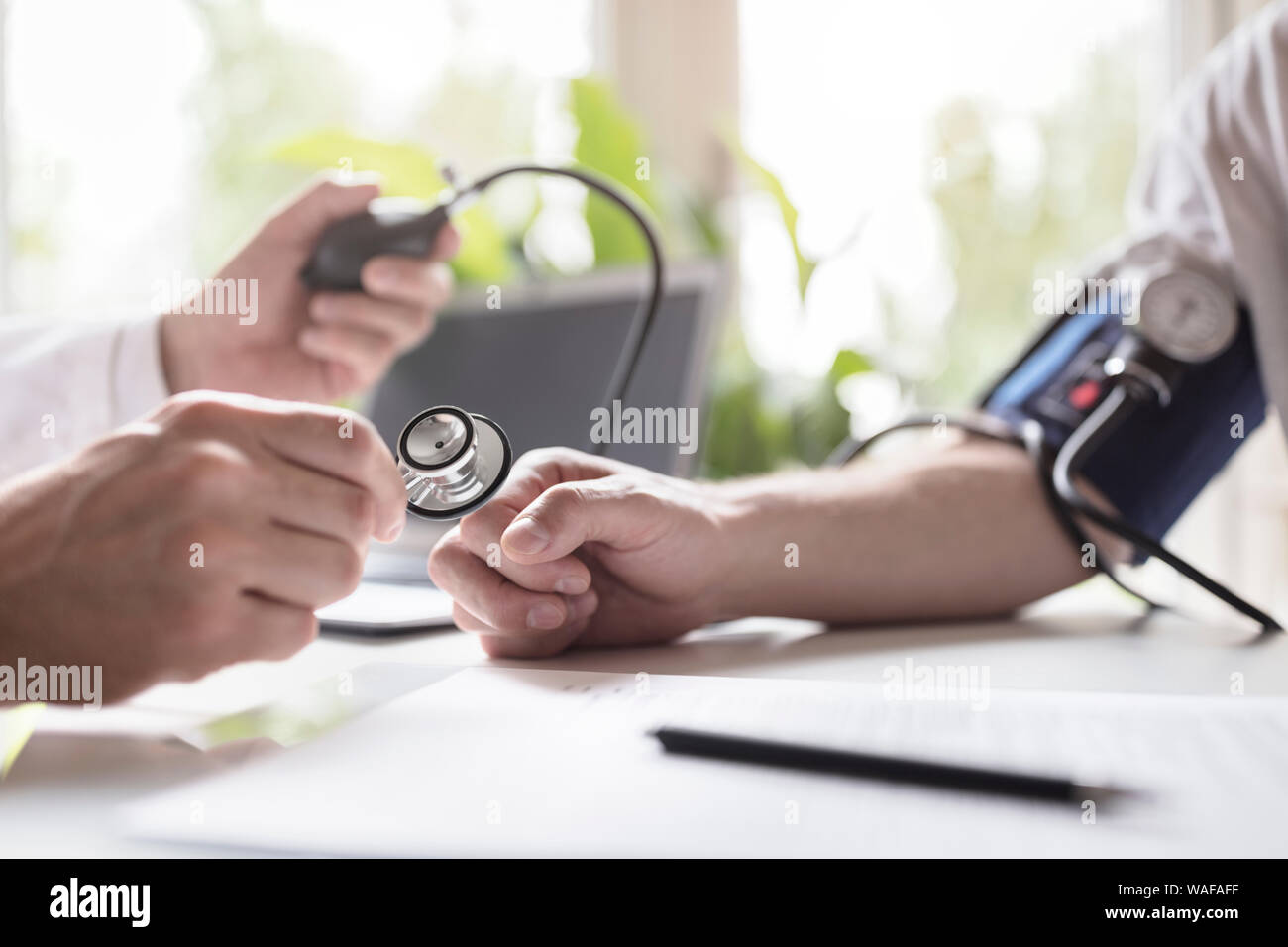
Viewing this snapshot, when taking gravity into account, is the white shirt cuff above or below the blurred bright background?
below

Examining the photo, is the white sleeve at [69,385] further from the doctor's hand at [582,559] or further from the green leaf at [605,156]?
the green leaf at [605,156]

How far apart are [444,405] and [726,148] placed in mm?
1401

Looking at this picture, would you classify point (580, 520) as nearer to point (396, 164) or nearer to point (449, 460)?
point (449, 460)

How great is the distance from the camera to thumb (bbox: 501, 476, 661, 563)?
413 mm

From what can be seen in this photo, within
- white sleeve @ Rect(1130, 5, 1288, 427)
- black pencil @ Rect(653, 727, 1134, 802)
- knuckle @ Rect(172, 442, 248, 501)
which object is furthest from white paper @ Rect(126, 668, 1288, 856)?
white sleeve @ Rect(1130, 5, 1288, 427)

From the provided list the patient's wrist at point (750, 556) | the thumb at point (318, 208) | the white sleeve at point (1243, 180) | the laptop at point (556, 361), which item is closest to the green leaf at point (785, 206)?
the laptop at point (556, 361)

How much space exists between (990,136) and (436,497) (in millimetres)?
1548

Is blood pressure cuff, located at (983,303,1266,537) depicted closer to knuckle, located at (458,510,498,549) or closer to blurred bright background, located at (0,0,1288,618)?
knuckle, located at (458,510,498,549)

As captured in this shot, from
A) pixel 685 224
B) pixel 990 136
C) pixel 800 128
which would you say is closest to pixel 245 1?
pixel 685 224

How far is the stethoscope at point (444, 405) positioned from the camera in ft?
1.22

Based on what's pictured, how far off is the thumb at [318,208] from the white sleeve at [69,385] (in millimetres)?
110

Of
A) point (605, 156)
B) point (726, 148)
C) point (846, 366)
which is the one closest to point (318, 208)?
point (605, 156)

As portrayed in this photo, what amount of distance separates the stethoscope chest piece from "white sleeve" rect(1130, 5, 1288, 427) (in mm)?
518
